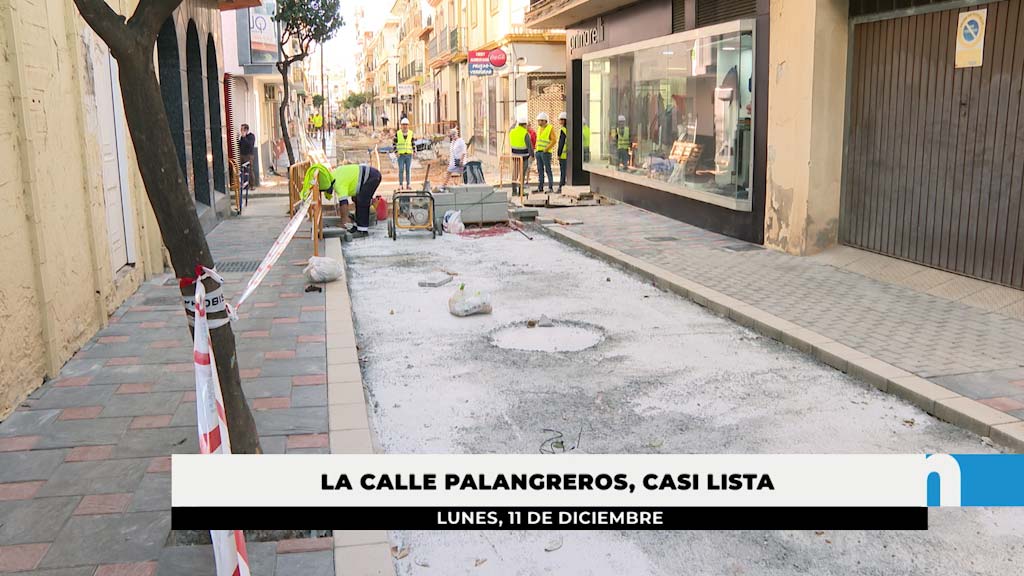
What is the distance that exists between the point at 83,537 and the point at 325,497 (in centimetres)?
175

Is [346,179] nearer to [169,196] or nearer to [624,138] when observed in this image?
[624,138]

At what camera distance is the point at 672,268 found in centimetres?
1059

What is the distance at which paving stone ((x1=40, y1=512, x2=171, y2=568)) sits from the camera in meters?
3.73

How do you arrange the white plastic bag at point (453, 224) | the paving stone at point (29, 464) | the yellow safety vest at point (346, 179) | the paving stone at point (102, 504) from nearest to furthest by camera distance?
the paving stone at point (102, 504) → the paving stone at point (29, 464) → the yellow safety vest at point (346, 179) → the white plastic bag at point (453, 224)

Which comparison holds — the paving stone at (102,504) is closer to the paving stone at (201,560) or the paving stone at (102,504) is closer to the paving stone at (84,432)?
the paving stone at (201,560)

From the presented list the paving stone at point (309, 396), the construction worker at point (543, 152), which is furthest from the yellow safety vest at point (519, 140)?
the paving stone at point (309, 396)

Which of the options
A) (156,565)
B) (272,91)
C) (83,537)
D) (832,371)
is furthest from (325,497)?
(272,91)

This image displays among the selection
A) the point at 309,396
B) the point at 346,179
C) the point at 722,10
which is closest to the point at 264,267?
the point at 309,396

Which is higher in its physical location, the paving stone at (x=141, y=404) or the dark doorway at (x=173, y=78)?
the dark doorway at (x=173, y=78)

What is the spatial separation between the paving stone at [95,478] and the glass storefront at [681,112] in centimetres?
941

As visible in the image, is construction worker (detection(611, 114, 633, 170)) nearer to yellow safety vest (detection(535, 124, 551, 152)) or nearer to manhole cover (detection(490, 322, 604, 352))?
yellow safety vest (detection(535, 124, 551, 152))

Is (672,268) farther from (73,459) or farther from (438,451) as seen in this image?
(73,459)

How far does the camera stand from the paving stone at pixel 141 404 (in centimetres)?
552

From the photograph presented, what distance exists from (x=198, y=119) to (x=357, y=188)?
3.54m
